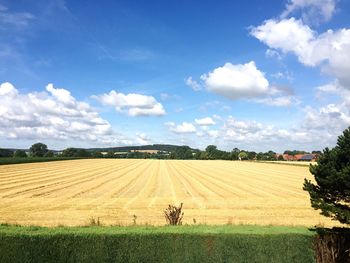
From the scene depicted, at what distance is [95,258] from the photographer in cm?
1284

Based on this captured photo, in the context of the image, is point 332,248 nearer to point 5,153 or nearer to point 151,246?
point 151,246

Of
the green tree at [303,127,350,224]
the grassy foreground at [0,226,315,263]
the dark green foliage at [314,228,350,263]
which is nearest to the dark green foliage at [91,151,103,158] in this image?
the grassy foreground at [0,226,315,263]

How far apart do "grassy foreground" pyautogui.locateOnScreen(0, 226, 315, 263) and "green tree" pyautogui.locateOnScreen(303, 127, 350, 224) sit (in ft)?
3.98

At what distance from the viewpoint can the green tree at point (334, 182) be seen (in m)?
12.9

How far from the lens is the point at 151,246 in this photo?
42.5 ft

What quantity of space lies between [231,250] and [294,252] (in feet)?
6.23

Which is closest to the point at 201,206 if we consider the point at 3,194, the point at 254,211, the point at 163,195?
the point at 254,211

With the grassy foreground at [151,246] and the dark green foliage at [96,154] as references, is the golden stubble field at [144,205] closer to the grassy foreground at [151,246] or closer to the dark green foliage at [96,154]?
the grassy foreground at [151,246]

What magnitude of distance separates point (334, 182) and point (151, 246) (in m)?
5.67

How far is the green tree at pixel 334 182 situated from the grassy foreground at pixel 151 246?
47.8 inches

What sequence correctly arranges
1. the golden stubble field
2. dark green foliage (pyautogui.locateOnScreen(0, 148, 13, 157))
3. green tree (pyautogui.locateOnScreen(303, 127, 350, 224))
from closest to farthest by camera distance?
green tree (pyautogui.locateOnScreen(303, 127, 350, 224)) < the golden stubble field < dark green foliage (pyautogui.locateOnScreen(0, 148, 13, 157))

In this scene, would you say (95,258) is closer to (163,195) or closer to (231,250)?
(231,250)

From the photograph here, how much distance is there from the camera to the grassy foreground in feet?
41.9

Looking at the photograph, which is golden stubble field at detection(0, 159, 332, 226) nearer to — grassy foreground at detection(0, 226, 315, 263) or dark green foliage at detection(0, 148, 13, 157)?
grassy foreground at detection(0, 226, 315, 263)
